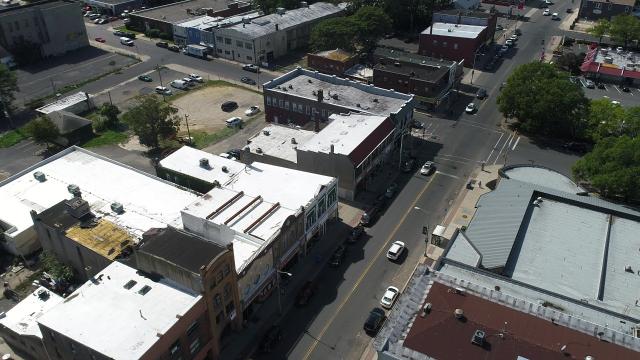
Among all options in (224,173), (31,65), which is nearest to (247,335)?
(224,173)

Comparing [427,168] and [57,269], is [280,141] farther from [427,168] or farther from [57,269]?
[57,269]

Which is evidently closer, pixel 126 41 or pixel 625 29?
pixel 625 29

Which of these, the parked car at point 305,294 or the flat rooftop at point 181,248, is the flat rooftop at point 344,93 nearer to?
the parked car at point 305,294

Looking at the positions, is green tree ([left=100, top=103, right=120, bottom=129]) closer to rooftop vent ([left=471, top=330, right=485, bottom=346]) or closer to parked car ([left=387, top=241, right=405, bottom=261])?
parked car ([left=387, top=241, right=405, bottom=261])

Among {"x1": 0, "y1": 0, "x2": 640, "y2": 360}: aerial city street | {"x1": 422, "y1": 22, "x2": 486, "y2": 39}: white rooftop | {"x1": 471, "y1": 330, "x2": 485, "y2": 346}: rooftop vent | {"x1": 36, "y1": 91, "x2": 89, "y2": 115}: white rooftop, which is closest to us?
{"x1": 471, "y1": 330, "x2": 485, "y2": 346}: rooftop vent

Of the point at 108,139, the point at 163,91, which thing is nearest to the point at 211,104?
the point at 163,91

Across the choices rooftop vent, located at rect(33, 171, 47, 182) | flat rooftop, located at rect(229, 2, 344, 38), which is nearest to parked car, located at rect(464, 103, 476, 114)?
flat rooftop, located at rect(229, 2, 344, 38)

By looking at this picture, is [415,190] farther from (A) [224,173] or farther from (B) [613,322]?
(B) [613,322]
